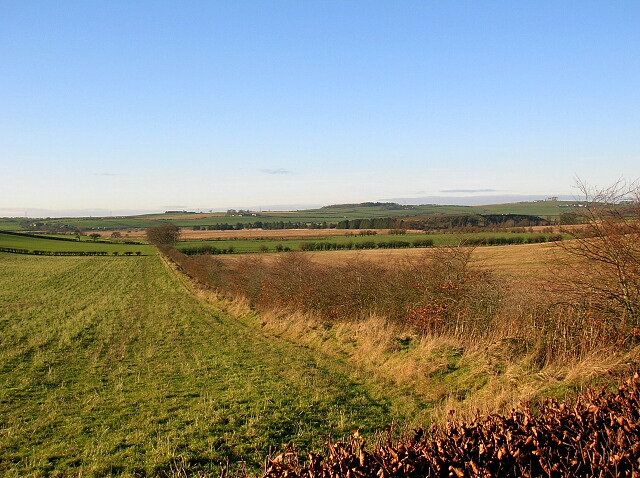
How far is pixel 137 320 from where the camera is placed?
21594mm

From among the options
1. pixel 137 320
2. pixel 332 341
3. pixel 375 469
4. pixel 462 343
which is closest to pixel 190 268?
pixel 137 320

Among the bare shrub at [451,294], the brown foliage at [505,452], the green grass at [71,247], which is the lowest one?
the green grass at [71,247]

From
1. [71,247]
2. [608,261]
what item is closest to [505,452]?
[608,261]

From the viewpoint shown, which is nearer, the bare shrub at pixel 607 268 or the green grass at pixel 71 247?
the bare shrub at pixel 607 268

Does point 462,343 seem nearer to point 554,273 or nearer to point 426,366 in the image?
point 426,366

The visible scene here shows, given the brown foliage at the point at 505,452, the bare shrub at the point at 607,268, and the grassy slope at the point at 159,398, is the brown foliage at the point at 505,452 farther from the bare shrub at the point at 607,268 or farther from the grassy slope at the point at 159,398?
the bare shrub at the point at 607,268

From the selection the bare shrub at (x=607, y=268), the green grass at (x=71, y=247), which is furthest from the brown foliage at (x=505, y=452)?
the green grass at (x=71, y=247)

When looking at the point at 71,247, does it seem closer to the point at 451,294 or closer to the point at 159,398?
the point at 159,398

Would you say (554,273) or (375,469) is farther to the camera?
(554,273)

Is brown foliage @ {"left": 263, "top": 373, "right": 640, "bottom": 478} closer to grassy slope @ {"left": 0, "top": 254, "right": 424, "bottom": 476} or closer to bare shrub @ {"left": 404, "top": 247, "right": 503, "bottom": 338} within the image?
grassy slope @ {"left": 0, "top": 254, "right": 424, "bottom": 476}

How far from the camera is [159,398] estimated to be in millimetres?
9656

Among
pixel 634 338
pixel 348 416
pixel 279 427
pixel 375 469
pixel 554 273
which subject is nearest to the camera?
pixel 375 469

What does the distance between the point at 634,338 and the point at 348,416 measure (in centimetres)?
568

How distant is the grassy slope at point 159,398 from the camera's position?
674cm
